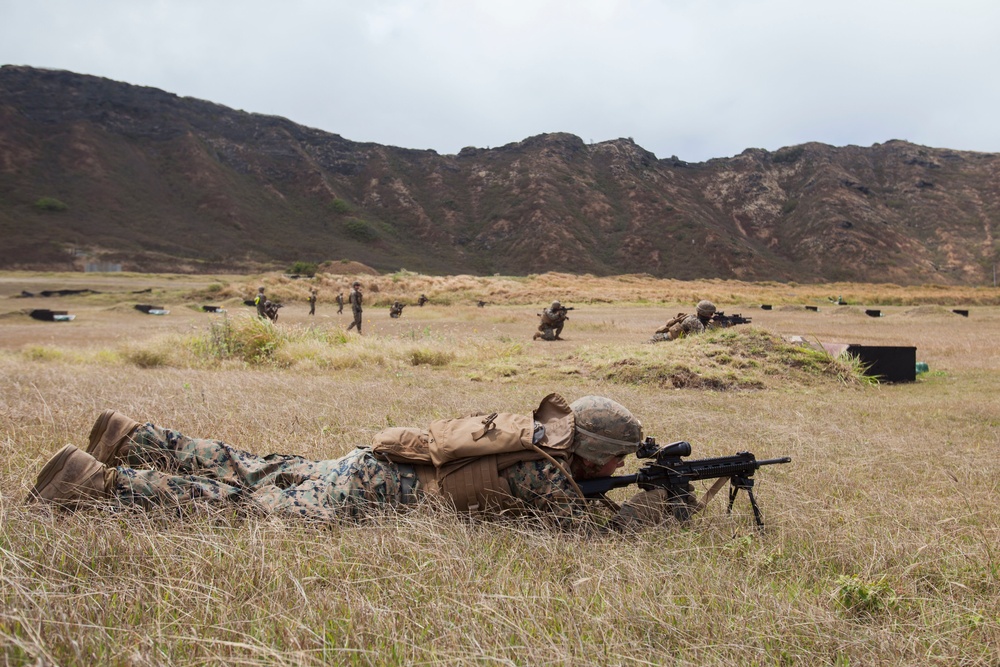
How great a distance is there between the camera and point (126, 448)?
3.71 m

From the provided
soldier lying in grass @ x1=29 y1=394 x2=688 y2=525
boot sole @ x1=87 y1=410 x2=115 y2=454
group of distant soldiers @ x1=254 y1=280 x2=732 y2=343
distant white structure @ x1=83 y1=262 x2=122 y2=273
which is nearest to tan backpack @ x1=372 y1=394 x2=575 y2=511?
soldier lying in grass @ x1=29 y1=394 x2=688 y2=525

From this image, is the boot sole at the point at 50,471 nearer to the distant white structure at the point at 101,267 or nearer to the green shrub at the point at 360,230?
the distant white structure at the point at 101,267

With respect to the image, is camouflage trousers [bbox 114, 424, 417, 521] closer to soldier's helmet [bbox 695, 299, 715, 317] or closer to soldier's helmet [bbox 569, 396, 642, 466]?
soldier's helmet [bbox 569, 396, 642, 466]

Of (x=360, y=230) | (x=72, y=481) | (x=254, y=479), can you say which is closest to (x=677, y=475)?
(x=254, y=479)

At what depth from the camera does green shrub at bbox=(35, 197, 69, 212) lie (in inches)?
2783

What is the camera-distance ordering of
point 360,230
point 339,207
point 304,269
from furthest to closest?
point 339,207
point 360,230
point 304,269

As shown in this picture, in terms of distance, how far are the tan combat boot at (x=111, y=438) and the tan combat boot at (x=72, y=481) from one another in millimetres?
361

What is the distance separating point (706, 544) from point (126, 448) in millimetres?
3359

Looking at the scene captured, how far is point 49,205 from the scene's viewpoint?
71062 millimetres

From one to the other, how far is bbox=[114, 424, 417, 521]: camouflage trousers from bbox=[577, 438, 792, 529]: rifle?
3.60 ft

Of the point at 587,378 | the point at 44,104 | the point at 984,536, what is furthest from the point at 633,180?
the point at 984,536

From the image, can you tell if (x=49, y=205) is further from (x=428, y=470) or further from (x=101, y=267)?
(x=428, y=470)

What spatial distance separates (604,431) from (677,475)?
515 mm

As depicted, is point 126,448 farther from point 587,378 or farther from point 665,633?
point 587,378
